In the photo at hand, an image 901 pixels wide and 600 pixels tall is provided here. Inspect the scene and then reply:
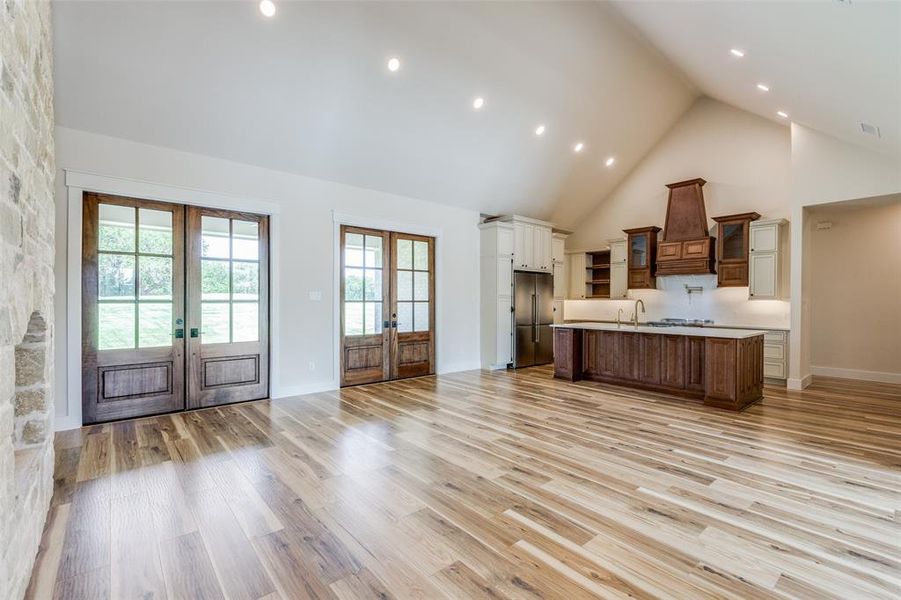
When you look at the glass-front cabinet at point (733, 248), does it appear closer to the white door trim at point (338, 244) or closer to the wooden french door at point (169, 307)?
the white door trim at point (338, 244)

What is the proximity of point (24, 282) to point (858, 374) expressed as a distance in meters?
9.67

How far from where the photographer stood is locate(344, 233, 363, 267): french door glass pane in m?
5.80

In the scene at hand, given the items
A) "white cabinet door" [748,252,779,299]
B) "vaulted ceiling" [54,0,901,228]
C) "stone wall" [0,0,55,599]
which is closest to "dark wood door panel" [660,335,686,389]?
"white cabinet door" [748,252,779,299]

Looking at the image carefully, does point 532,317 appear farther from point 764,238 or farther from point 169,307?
point 169,307

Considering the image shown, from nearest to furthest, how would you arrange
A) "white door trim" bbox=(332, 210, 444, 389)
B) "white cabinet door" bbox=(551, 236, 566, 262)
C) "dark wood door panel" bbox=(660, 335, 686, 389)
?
"dark wood door panel" bbox=(660, 335, 686, 389), "white door trim" bbox=(332, 210, 444, 389), "white cabinet door" bbox=(551, 236, 566, 262)

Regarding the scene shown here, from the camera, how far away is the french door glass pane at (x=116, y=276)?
13.5ft

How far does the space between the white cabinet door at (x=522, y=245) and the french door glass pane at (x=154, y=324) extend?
5.31 meters

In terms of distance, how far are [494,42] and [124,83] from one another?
12.2ft

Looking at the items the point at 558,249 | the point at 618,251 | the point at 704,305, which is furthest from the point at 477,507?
the point at 558,249

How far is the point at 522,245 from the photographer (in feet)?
25.0

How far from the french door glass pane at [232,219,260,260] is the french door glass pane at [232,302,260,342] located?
0.60 meters

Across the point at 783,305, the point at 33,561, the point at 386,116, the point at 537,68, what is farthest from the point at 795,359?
the point at 33,561

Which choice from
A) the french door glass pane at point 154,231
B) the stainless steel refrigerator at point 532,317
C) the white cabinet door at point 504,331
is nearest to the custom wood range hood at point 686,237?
the stainless steel refrigerator at point 532,317

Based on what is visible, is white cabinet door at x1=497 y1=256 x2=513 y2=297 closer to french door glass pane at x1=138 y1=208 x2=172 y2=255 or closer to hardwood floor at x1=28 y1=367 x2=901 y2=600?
hardwood floor at x1=28 y1=367 x2=901 y2=600
